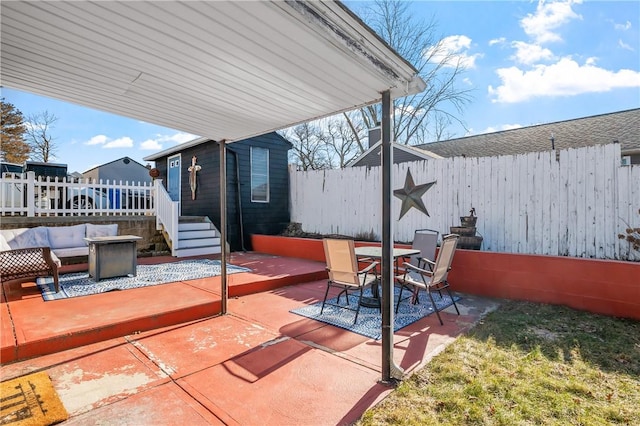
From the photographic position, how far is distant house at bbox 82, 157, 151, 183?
21.7m

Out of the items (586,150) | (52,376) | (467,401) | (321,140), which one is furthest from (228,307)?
(321,140)

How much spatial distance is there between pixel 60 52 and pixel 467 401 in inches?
137

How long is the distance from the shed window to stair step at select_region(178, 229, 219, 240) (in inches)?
60.4

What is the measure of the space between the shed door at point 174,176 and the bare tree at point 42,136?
17181mm

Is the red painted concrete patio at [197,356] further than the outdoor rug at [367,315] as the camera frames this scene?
No

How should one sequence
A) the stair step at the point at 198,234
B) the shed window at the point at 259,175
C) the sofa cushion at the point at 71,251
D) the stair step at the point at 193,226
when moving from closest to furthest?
the sofa cushion at the point at 71,251 → the stair step at the point at 198,234 → the stair step at the point at 193,226 → the shed window at the point at 259,175

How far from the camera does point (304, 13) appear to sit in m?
1.71

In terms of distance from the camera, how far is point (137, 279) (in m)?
5.12

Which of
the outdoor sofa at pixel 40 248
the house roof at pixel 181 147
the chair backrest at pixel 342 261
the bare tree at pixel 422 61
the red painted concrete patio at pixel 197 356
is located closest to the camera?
the red painted concrete patio at pixel 197 356

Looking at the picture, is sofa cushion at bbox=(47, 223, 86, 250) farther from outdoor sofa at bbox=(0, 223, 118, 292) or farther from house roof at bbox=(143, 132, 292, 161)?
house roof at bbox=(143, 132, 292, 161)

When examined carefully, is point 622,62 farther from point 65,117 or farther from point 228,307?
point 65,117

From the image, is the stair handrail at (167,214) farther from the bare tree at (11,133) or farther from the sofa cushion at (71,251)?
the bare tree at (11,133)

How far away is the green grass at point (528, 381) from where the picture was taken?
1.98 m

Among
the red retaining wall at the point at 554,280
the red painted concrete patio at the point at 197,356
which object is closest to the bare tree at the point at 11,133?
the red painted concrete patio at the point at 197,356
